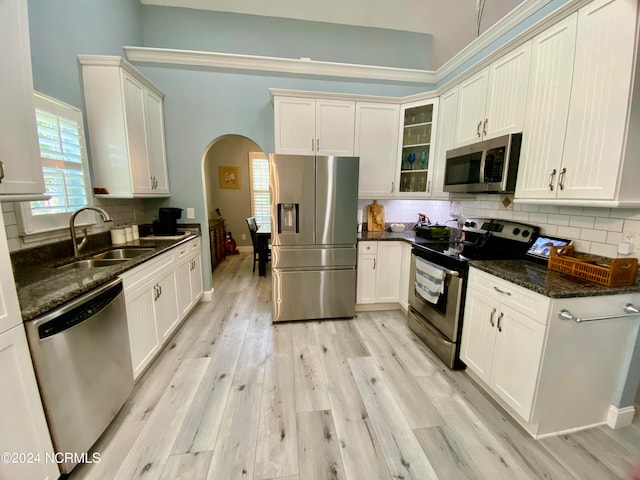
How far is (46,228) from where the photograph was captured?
6.16 ft

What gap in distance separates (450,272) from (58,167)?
127 inches

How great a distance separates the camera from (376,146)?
10.3 feet

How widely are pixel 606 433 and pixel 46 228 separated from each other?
398cm

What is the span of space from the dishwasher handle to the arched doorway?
14.9 ft

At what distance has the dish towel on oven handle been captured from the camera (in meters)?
2.22

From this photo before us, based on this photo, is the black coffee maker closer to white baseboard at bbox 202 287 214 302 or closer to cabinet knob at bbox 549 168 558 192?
white baseboard at bbox 202 287 214 302

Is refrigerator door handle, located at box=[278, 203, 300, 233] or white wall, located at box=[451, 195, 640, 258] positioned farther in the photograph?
refrigerator door handle, located at box=[278, 203, 300, 233]

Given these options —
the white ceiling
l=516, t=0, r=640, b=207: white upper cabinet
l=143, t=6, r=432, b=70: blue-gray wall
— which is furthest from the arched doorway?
l=516, t=0, r=640, b=207: white upper cabinet

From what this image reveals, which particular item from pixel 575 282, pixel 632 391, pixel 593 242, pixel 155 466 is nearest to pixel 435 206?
pixel 593 242

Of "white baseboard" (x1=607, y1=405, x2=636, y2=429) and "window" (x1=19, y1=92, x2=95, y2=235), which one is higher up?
"window" (x1=19, y1=92, x2=95, y2=235)

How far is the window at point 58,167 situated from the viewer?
1820 millimetres

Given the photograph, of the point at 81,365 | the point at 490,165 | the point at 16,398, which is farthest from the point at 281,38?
the point at 16,398

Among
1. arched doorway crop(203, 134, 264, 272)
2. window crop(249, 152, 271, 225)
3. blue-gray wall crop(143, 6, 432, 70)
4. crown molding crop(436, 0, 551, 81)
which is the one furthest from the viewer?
window crop(249, 152, 271, 225)

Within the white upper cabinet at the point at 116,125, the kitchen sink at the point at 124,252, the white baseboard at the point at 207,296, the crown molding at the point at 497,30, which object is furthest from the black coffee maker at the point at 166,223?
the crown molding at the point at 497,30
